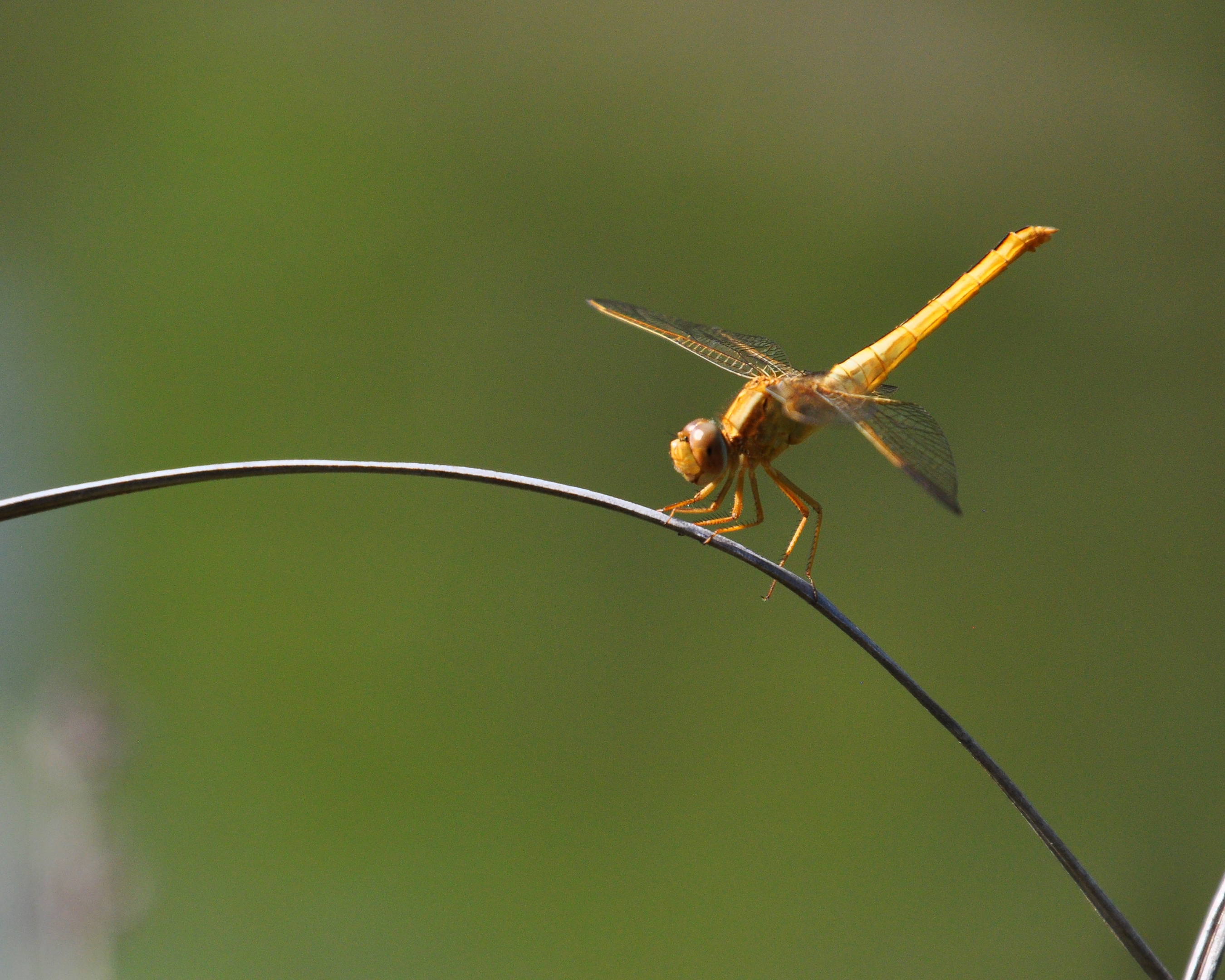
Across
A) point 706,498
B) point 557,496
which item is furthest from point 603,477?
point 557,496

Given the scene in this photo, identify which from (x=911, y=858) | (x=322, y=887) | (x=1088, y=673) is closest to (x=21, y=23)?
(x=322, y=887)

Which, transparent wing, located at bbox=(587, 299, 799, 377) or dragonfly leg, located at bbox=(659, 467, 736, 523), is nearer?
dragonfly leg, located at bbox=(659, 467, 736, 523)

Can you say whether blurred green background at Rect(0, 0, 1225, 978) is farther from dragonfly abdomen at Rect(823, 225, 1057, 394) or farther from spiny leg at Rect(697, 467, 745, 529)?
spiny leg at Rect(697, 467, 745, 529)

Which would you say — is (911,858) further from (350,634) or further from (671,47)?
(671,47)

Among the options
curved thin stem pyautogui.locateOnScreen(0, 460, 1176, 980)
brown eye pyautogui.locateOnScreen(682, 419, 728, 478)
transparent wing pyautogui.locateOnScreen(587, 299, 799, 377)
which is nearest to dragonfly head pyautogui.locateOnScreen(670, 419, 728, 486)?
brown eye pyautogui.locateOnScreen(682, 419, 728, 478)

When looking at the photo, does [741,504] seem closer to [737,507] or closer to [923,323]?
[737,507]

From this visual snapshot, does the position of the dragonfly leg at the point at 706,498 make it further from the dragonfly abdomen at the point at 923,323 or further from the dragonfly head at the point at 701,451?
the dragonfly abdomen at the point at 923,323
